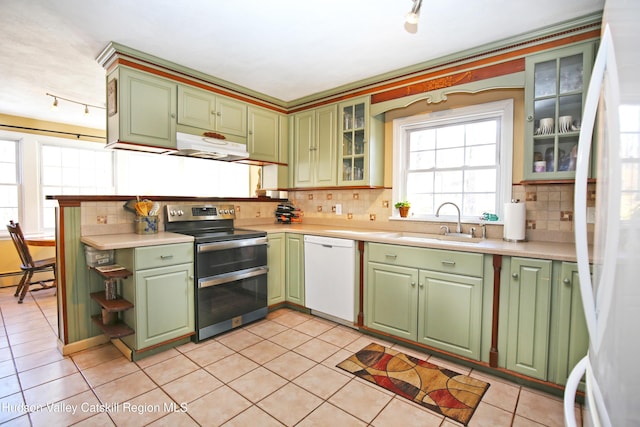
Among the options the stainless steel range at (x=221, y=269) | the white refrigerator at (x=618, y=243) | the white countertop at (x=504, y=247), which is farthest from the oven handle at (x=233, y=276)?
the white refrigerator at (x=618, y=243)

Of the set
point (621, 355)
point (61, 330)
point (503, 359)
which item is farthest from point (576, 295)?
point (61, 330)

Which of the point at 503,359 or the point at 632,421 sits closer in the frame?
the point at 632,421

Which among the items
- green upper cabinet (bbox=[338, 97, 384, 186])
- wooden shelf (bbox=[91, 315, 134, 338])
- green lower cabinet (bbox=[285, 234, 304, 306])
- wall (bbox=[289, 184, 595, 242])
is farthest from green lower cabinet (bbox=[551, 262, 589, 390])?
wooden shelf (bbox=[91, 315, 134, 338])

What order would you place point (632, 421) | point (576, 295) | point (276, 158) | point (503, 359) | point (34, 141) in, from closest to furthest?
point (632, 421), point (576, 295), point (503, 359), point (276, 158), point (34, 141)

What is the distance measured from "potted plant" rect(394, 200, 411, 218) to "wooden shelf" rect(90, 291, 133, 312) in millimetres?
2490

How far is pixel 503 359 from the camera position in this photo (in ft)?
7.17

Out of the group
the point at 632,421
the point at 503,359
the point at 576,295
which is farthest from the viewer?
the point at 503,359

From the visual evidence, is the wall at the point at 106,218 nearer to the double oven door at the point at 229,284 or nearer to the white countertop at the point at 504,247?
the double oven door at the point at 229,284

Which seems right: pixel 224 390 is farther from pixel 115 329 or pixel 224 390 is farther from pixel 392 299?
pixel 392 299

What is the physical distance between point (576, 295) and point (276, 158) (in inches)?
124

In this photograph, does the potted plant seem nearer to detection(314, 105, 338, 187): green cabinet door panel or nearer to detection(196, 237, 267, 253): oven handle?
detection(314, 105, 338, 187): green cabinet door panel

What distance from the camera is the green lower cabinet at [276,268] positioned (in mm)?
3377

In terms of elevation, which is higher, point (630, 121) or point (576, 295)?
point (630, 121)

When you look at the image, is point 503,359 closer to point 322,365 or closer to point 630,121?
point 322,365
